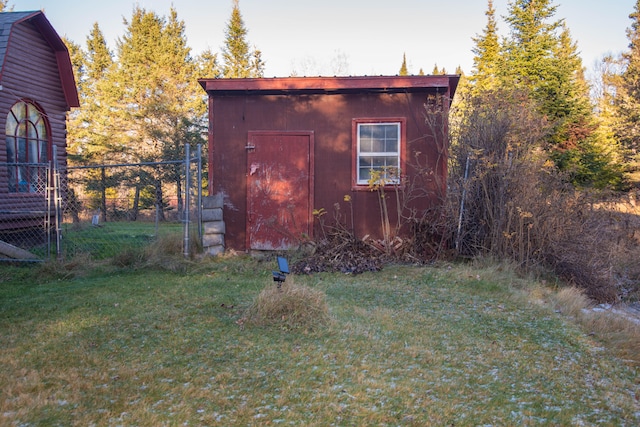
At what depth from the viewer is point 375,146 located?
958 cm

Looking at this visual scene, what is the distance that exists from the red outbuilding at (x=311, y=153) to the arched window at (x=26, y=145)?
4553 millimetres

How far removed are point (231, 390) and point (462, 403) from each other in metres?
1.59

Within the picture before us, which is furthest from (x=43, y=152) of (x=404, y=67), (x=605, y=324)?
(x=404, y=67)

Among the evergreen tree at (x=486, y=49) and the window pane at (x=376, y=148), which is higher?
the evergreen tree at (x=486, y=49)

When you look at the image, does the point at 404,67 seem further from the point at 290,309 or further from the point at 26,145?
the point at 290,309

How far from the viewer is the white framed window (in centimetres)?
948

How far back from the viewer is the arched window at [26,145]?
1109 cm

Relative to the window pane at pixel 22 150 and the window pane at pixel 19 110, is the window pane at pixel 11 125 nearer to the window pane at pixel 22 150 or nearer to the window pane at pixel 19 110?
the window pane at pixel 19 110

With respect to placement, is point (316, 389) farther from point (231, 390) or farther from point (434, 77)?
point (434, 77)

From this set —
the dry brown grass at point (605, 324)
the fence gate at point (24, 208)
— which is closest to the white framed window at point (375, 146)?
the dry brown grass at point (605, 324)

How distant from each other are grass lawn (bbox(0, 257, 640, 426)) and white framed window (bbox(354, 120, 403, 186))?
340 cm

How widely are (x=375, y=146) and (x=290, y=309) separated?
17.3 ft

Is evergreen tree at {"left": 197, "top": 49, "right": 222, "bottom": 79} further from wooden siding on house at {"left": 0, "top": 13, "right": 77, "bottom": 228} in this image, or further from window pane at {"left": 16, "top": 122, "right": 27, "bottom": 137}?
window pane at {"left": 16, "top": 122, "right": 27, "bottom": 137}

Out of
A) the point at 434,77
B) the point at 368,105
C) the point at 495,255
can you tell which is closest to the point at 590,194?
the point at 495,255
